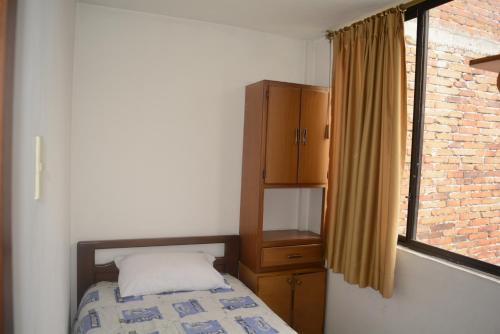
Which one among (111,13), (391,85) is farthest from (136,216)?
(391,85)

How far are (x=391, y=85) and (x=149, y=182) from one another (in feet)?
5.83

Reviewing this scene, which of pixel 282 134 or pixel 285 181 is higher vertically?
pixel 282 134

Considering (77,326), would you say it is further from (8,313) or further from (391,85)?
(391,85)

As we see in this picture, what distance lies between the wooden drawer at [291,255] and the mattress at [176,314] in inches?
12.4

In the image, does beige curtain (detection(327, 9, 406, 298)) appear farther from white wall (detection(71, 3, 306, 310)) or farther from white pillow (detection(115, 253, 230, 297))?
white pillow (detection(115, 253, 230, 297))

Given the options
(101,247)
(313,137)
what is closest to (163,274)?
(101,247)

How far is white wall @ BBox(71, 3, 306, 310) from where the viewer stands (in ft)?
8.73

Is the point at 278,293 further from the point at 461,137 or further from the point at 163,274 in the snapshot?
the point at 461,137

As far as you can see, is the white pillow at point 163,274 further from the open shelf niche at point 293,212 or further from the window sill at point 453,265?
the window sill at point 453,265

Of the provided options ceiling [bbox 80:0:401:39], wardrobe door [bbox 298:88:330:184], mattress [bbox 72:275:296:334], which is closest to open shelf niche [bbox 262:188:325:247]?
wardrobe door [bbox 298:88:330:184]

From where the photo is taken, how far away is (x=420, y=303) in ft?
7.36

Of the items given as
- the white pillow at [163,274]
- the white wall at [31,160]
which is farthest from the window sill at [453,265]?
the white wall at [31,160]

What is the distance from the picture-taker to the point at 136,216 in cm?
282

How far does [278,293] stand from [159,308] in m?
0.94
